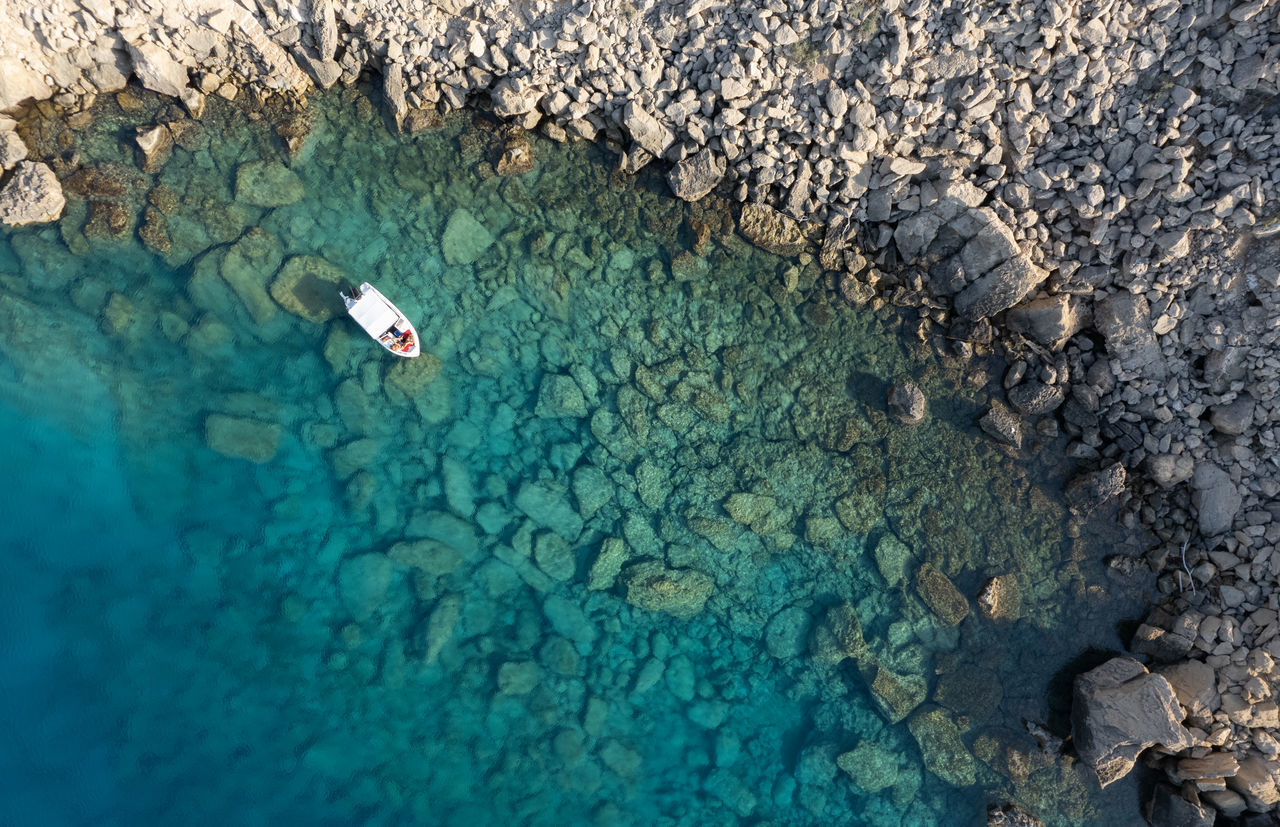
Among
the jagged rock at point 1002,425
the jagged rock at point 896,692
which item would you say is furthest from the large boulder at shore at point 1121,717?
the jagged rock at point 1002,425

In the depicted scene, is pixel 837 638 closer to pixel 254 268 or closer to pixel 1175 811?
pixel 1175 811

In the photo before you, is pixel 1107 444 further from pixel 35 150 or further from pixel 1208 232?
pixel 35 150

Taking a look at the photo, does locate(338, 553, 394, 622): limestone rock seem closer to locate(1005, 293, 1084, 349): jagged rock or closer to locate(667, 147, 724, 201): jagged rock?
locate(667, 147, 724, 201): jagged rock

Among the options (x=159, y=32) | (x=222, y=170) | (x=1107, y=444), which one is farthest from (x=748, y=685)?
(x=159, y=32)

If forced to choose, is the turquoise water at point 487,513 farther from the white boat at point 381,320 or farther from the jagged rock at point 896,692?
the white boat at point 381,320

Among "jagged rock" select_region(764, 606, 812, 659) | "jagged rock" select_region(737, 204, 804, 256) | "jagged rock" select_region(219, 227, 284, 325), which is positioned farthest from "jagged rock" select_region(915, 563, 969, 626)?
"jagged rock" select_region(219, 227, 284, 325)

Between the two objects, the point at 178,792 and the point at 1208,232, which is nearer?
the point at 1208,232
